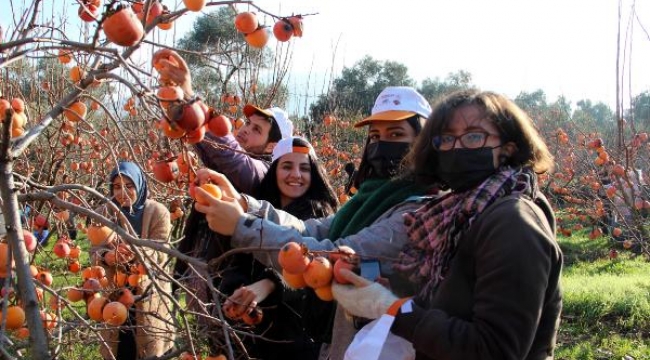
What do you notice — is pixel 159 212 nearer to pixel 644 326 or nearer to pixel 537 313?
pixel 537 313

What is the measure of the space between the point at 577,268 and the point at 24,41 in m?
7.26

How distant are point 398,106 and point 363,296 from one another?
27.2 inches

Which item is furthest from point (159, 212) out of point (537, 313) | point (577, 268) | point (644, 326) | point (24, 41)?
point (577, 268)

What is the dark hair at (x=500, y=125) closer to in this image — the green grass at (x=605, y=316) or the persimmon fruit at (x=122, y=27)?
the persimmon fruit at (x=122, y=27)

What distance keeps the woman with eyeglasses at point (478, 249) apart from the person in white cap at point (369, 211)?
0.11m

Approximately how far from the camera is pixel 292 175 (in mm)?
2342

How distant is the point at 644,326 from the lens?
4914mm

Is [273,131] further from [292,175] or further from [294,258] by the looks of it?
[294,258]

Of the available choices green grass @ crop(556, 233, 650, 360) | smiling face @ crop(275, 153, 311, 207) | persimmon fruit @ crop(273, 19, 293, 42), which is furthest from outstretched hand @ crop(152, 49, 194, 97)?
green grass @ crop(556, 233, 650, 360)

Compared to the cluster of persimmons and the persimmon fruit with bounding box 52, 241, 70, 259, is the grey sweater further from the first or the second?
the cluster of persimmons

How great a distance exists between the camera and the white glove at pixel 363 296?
1.42 m

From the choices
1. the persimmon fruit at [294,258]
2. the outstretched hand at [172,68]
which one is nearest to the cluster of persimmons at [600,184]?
the persimmon fruit at [294,258]

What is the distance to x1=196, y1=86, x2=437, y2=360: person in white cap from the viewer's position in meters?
1.69

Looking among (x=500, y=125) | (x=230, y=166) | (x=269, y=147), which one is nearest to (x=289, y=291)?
(x=230, y=166)
